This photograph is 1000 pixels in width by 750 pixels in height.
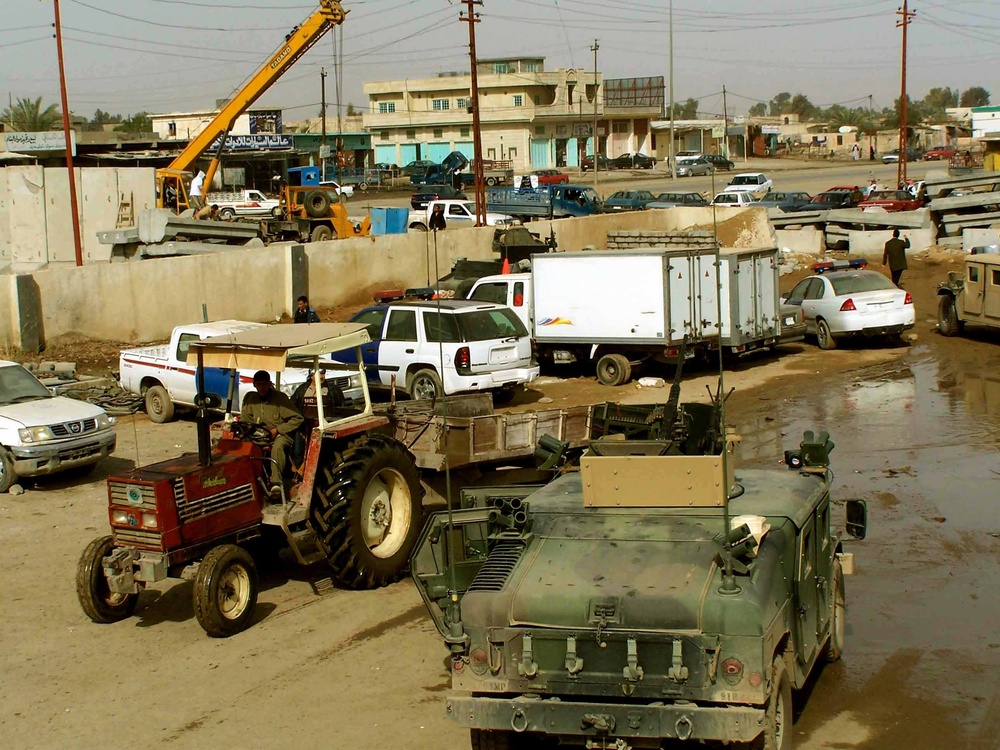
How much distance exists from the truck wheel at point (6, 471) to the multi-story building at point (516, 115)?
73.3m

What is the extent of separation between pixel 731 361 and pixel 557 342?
11.9 feet

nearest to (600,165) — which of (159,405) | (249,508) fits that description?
(159,405)

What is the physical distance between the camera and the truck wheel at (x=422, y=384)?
18109 mm

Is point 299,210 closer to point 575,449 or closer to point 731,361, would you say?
point 731,361

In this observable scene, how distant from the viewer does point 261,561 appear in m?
11.1

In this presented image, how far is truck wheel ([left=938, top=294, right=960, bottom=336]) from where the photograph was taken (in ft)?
75.8

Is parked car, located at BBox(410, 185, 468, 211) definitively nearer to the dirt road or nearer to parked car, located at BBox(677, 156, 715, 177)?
parked car, located at BBox(677, 156, 715, 177)

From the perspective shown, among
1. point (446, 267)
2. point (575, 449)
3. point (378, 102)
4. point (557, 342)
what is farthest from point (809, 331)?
point (378, 102)

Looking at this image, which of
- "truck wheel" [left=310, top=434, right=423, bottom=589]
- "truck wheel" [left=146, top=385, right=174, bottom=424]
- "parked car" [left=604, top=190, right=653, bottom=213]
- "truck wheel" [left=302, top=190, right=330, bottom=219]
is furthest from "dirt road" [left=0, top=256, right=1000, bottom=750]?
"parked car" [left=604, top=190, right=653, bottom=213]

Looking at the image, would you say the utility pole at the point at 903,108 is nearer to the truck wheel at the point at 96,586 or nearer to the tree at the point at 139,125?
the truck wheel at the point at 96,586

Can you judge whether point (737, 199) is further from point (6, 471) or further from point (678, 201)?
point (6, 471)

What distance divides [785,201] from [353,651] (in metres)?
41.4

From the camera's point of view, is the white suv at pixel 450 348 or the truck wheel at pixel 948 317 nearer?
the white suv at pixel 450 348

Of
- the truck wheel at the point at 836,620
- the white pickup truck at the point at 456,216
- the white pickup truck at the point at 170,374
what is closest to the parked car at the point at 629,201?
the white pickup truck at the point at 456,216
